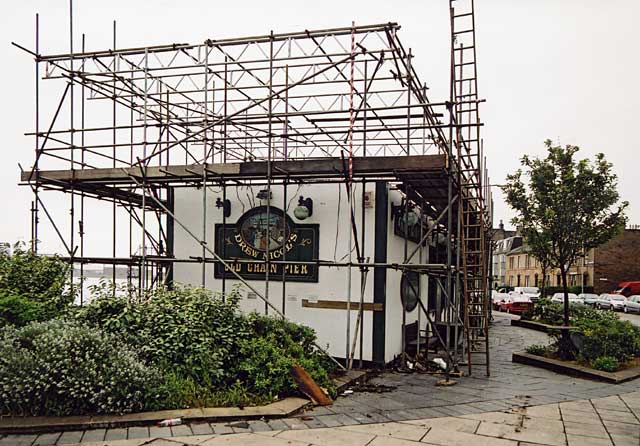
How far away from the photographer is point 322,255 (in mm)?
11188

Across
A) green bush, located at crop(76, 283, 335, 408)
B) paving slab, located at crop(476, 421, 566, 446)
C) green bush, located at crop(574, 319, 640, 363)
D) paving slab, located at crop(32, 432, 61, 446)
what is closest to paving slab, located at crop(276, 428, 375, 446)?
green bush, located at crop(76, 283, 335, 408)

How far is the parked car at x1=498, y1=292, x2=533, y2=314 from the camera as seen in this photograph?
32.1m

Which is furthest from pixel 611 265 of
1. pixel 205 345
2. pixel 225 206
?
pixel 205 345

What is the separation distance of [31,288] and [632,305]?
36.8 meters

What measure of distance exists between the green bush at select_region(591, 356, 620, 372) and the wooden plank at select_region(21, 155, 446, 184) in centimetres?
534

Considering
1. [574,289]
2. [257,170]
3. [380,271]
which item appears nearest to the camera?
[257,170]

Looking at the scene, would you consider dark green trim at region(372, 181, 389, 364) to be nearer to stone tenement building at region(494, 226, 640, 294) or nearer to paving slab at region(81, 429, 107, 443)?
paving slab at region(81, 429, 107, 443)

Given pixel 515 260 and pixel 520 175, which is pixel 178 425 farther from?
pixel 515 260

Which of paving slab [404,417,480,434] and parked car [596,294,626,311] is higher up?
paving slab [404,417,480,434]

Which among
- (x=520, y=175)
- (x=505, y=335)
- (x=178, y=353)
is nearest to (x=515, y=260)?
(x=505, y=335)

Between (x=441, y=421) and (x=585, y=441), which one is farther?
(x=441, y=421)

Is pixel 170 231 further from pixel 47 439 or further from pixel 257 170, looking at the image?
pixel 47 439

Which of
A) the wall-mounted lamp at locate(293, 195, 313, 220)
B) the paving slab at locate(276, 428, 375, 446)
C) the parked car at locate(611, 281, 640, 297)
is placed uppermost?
the wall-mounted lamp at locate(293, 195, 313, 220)

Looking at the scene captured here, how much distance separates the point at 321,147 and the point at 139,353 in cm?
1027
